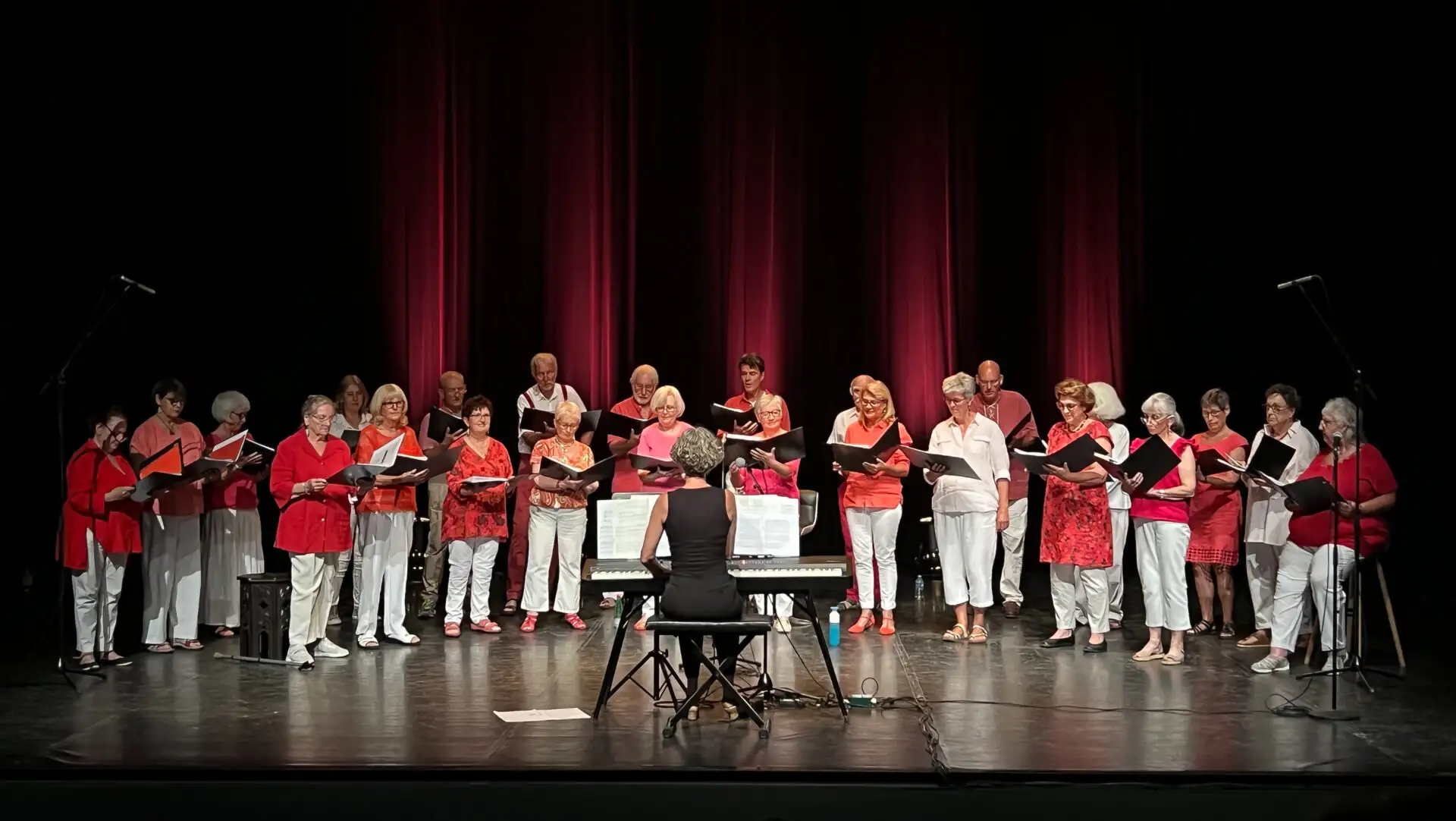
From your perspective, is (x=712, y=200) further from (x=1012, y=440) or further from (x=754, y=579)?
(x=754, y=579)

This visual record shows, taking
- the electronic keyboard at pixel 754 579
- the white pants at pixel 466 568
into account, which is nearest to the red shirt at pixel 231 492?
the white pants at pixel 466 568

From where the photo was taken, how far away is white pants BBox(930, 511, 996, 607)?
726 cm

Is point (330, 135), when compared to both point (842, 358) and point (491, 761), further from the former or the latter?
point (491, 761)

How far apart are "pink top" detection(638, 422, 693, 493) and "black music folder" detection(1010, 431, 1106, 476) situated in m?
1.95

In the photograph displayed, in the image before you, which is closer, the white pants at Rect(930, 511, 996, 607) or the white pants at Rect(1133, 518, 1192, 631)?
the white pants at Rect(1133, 518, 1192, 631)

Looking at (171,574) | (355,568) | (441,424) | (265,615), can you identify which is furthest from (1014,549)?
(171,574)

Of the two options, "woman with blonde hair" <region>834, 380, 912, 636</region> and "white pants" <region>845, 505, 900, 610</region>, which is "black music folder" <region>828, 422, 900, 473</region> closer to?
"woman with blonde hair" <region>834, 380, 912, 636</region>

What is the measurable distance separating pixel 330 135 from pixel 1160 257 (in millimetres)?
6108

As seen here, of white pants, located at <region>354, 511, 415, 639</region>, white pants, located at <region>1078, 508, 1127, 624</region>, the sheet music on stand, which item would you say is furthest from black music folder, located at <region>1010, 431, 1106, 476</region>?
white pants, located at <region>354, 511, 415, 639</region>

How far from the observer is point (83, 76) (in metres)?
8.48

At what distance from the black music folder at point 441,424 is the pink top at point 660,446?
1098 millimetres

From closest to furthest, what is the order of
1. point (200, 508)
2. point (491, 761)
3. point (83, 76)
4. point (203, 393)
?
point (491, 761), point (200, 508), point (83, 76), point (203, 393)

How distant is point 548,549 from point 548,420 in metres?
0.76

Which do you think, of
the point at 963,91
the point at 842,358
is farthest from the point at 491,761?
the point at 963,91
